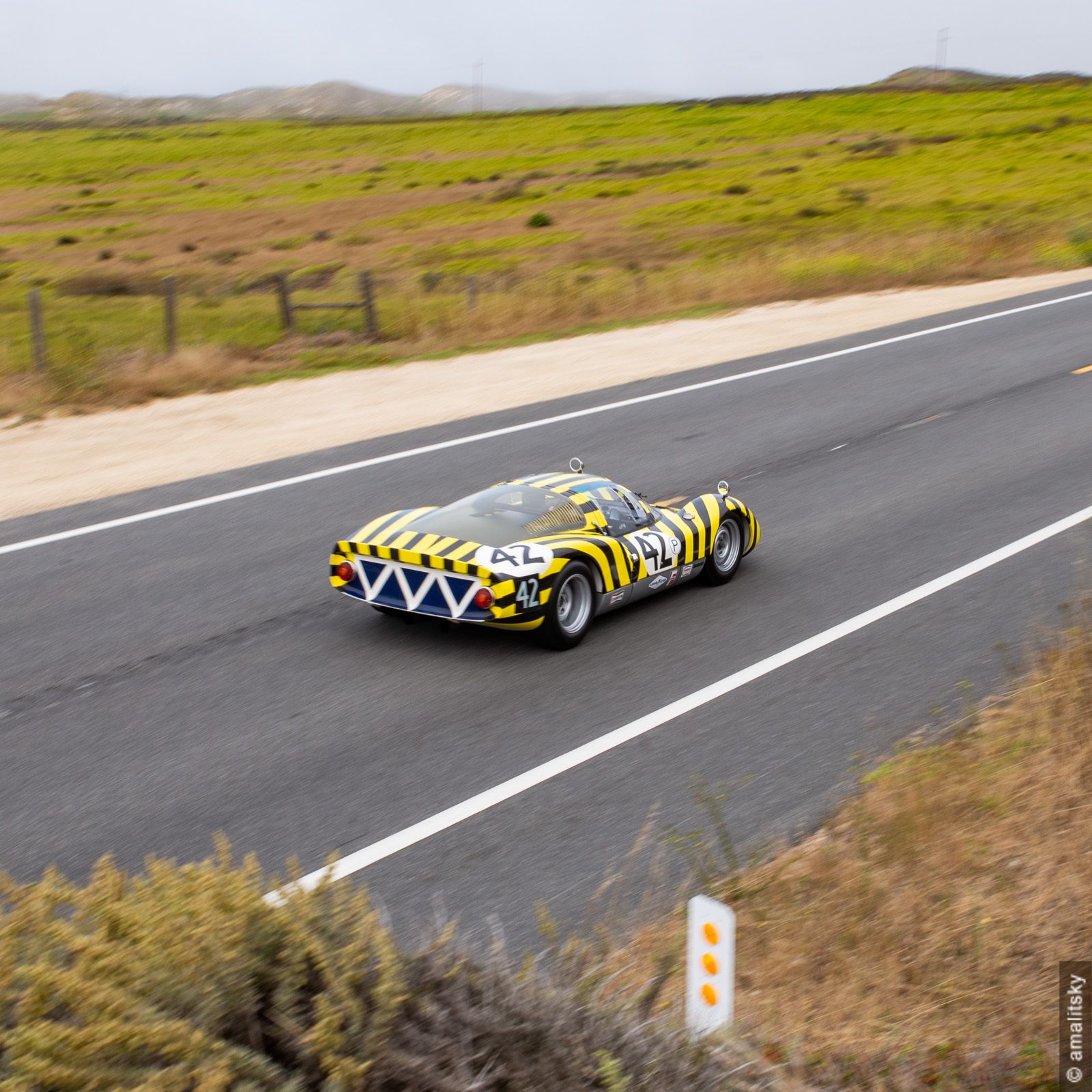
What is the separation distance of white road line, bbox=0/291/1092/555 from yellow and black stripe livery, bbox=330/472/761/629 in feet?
12.9

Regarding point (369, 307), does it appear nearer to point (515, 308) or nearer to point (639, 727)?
point (515, 308)

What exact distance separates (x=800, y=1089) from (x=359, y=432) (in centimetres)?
1339

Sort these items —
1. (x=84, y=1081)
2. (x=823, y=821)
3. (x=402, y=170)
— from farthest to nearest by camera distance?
(x=402, y=170) → (x=823, y=821) → (x=84, y=1081)

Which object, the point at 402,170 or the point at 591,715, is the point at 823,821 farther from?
the point at 402,170

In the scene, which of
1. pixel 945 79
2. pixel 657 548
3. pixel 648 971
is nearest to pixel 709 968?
pixel 648 971

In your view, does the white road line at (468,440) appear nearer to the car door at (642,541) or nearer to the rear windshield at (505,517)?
the rear windshield at (505,517)

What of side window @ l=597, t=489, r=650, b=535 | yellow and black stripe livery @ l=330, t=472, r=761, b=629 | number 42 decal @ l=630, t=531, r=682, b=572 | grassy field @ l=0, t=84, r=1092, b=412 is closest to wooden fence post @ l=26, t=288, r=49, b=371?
grassy field @ l=0, t=84, r=1092, b=412

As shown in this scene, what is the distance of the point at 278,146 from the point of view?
4281 inches

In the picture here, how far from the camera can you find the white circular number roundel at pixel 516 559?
9.36 metres

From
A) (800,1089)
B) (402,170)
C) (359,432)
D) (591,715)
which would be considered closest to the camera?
(800,1089)

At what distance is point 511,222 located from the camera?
5700cm

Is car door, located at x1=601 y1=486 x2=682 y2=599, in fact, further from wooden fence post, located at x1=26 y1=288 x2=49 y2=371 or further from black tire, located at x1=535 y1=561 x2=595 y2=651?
wooden fence post, located at x1=26 y1=288 x2=49 y2=371

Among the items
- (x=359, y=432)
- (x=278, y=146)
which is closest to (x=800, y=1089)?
(x=359, y=432)

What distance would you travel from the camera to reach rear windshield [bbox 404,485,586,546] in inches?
385
